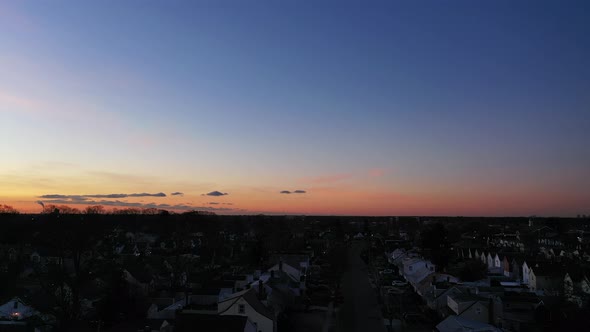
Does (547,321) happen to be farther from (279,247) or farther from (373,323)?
(279,247)

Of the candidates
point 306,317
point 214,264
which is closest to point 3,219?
point 214,264

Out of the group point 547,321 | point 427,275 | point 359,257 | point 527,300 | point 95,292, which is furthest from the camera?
point 359,257

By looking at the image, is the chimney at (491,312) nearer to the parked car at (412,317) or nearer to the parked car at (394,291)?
the parked car at (412,317)

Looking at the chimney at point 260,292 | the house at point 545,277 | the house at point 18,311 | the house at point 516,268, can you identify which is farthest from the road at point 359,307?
the house at point 18,311

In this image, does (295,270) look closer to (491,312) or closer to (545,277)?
(491,312)

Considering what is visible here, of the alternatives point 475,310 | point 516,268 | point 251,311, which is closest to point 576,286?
point 475,310

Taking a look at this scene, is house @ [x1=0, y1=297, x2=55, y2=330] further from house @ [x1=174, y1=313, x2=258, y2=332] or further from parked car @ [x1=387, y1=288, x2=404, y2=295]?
parked car @ [x1=387, y1=288, x2=404, y2=295]
